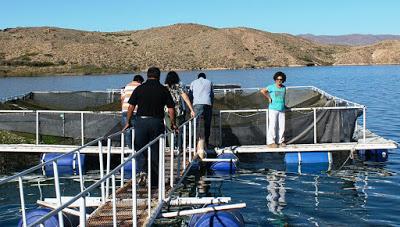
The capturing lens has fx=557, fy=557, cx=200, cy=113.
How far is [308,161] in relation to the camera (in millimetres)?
15062

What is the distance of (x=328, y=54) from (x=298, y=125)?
16701 centimetres

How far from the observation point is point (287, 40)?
179 metres

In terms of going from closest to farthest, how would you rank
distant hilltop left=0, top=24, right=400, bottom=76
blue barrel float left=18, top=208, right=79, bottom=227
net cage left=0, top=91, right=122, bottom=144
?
1. blue barrel float left=18, top=208, right=79, bottom=227
2. net cage left=0, top=91, right=122, bottom=144
3. distant hilltop left=0, top=24, right=400, bottom=76

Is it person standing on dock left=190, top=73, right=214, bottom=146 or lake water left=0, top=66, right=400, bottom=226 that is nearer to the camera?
lake water left=0, top=66, right=400, bottom=226

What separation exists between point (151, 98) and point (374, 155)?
8.76 metres

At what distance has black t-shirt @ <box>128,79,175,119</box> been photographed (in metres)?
9.45

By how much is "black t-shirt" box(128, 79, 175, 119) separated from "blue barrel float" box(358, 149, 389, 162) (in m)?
8.38

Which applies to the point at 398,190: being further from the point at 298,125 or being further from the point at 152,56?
the point at 152,56

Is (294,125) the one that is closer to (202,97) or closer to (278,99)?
(278,99)

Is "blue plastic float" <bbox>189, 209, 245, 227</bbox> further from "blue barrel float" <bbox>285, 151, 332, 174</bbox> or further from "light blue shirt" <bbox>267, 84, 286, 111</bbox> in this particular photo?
"blue barrel float" <bbox>285, 151, 332, 174</bbox>

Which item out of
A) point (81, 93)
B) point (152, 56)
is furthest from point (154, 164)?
point (152, 56)

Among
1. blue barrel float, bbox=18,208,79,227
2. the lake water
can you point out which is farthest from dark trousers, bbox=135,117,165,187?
the lake water

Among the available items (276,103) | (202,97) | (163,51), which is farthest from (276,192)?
(163,51)

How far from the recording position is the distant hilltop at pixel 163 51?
115 m
